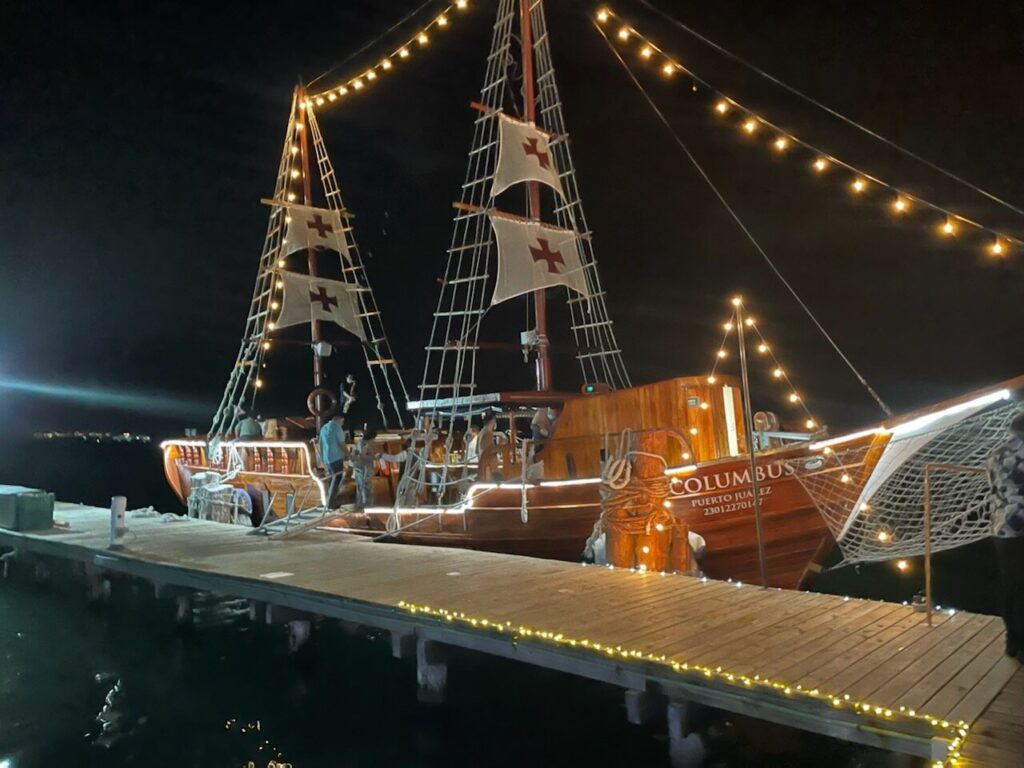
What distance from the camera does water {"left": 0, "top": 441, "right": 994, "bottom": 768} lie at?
662cm

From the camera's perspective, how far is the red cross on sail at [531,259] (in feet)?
51.2

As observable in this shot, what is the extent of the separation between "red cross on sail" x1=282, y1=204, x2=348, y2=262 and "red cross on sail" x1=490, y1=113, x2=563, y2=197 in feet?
31.8

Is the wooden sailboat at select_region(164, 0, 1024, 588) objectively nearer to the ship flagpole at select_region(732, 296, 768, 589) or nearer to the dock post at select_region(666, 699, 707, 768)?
the ship flagpole at select_region(732, 296, 768, 589)

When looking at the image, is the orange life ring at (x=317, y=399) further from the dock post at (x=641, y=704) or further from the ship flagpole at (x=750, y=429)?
the dock post at (x=641, y=704)

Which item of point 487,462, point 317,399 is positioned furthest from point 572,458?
point 317,399

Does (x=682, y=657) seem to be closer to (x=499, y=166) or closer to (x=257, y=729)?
(x=257, y=729)

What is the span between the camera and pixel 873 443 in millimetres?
8641

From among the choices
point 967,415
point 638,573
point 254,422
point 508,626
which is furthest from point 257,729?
point 254,422

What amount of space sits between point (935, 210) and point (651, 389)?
428 centimetres

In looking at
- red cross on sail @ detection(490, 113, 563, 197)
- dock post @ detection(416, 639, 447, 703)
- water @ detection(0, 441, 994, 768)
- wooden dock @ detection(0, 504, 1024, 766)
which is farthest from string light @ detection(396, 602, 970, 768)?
red cross on sail @ detection(490, 113, 563, 197)

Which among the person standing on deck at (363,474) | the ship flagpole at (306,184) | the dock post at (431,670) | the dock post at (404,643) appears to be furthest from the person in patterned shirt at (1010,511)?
the ship flagpole at (306,184)

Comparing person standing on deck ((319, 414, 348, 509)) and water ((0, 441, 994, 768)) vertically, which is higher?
person standing on deck ((319, 414, 348, 509))

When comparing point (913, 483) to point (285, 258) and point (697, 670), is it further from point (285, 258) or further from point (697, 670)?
point (285, 258)

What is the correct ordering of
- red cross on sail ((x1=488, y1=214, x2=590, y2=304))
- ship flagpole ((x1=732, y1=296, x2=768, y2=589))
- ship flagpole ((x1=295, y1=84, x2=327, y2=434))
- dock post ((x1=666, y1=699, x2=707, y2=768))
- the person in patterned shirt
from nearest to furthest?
the person in patterned shirt
dock post ((x1=666, y1=699, x2=707, y2=768))
ship flagpole ((x1=732, y1=296, x2=768, y2=589))
red cross on sail ((x1=488, y1=214, x2=590, y2=304))
ship flagpole ((x1=295, y1=84, x2=327, y2=434))
